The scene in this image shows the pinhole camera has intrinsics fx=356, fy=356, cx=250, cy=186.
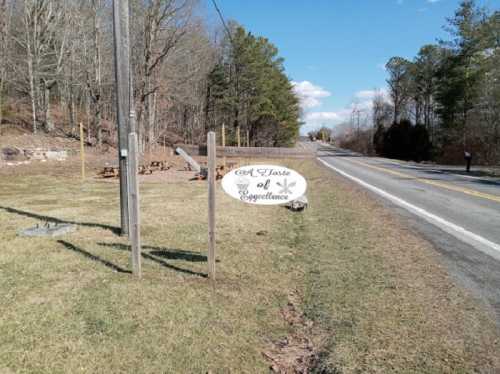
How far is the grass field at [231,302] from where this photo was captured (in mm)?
2348

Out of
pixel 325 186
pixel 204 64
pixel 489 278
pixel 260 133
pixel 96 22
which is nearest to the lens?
pixel 489 278

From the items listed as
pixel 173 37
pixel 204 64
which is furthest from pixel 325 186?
pixel 204 64

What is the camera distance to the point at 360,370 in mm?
2229

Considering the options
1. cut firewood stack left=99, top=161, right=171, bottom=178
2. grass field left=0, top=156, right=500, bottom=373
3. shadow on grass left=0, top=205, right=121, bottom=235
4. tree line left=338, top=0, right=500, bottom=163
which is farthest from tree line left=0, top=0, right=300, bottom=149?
tree line left=338, top=0, right=500, bottom=163

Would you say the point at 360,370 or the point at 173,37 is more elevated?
the point at 173,37

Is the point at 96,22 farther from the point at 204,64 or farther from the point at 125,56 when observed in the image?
the point at 125,56

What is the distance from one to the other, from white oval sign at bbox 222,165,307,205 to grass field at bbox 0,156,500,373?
819 mm

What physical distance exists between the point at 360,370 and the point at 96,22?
22272 mm

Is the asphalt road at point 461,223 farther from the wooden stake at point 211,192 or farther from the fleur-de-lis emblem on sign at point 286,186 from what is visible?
the wooden stake at point 211,192

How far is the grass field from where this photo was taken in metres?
2.35

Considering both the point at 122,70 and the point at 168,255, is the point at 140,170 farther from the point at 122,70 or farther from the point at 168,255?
the point at 168,255

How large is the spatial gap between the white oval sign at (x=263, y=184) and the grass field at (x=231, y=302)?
82cm

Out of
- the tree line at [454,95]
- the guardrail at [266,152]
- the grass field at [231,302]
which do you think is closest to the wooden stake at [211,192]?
the grass field at [231,302]

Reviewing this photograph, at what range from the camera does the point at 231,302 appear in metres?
3.14
